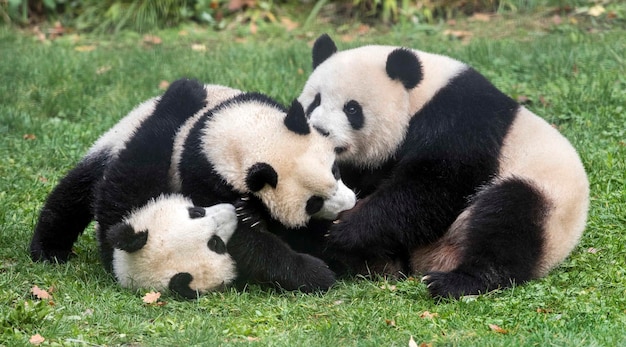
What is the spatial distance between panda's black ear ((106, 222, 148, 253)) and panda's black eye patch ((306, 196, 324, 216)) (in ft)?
3.35

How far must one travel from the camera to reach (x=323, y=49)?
6.83 meters

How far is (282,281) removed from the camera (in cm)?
600

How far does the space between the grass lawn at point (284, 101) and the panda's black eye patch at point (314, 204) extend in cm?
56

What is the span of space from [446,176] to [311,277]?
1126 millimetres

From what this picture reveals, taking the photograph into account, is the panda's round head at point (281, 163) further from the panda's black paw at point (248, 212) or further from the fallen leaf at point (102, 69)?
the fallen leaf at point (102, 69)

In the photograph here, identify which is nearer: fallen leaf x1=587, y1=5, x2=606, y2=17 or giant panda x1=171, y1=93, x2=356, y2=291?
giant panda x1=171, y1=93, x2=356, y2=291

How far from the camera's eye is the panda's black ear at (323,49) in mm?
6809

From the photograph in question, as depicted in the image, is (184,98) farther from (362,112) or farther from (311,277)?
(311,277)

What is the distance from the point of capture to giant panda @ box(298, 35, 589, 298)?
5.96 m

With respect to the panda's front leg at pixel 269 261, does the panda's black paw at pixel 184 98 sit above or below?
above

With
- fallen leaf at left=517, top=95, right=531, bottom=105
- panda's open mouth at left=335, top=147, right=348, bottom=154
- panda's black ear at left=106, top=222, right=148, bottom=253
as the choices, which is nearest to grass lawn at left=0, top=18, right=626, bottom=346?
fallen leaf at left=517, top=95, right=531, bottom=105

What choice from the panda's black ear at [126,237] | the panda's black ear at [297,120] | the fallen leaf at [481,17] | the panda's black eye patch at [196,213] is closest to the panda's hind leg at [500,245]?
the panda's black ear at [297,120]

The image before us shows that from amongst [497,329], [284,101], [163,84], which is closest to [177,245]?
[497,329]

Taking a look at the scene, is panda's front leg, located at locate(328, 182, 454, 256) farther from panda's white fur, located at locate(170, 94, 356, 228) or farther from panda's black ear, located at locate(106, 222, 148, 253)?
panda's black ear, located at locate(106, 222, 148, 253)
